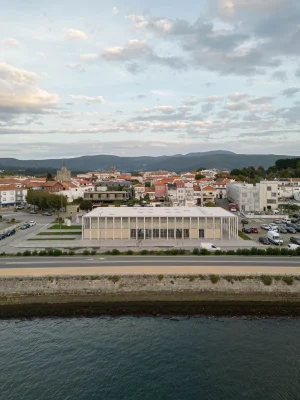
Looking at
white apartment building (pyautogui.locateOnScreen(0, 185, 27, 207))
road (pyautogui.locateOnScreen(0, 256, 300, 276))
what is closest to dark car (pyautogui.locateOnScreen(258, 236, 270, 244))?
road (pyautogui.locateOnScreen(0, 256, 300, 276))

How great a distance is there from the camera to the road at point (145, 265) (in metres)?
23.0

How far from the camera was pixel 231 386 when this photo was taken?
528 inches

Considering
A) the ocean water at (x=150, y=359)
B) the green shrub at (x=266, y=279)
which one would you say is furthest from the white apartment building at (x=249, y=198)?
the ocean water at (x=150, y=359)

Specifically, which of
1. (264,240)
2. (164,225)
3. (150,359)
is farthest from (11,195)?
(150,359)

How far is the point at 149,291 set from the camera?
71.9ft

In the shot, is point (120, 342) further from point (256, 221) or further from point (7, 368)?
point (256, 221)

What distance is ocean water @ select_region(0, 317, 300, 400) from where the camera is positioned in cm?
1323

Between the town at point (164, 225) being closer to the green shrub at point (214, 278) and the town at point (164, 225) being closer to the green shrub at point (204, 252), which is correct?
the green shrub at point (204, 252)

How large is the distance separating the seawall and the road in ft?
1.85

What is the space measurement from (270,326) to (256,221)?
32457 mm

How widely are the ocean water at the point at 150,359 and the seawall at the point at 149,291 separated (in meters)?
2.39

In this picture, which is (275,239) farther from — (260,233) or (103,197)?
(103,197)

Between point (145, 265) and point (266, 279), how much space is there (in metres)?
8.15

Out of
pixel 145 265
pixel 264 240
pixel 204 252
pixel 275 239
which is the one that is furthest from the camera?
pixel 264 240
